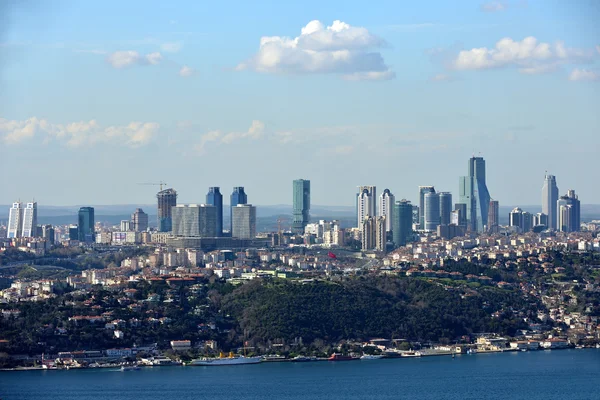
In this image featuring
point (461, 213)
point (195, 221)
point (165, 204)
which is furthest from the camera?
point (461, 213)

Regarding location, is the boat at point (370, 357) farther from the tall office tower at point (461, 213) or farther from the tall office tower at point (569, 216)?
the tall office tower at point (569, 216)

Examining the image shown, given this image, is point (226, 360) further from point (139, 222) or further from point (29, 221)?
point (139, 222)

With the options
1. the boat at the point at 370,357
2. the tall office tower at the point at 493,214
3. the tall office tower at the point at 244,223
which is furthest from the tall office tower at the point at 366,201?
the boat at the point at 370,357

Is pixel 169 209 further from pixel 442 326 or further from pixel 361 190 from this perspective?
pixel 442 326

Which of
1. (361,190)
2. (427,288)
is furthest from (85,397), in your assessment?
(361,190)

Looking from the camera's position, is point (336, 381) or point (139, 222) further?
point (139, 222)

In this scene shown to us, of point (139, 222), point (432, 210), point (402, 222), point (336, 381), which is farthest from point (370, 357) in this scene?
point (139, 222)

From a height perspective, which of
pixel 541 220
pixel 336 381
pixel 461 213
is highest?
pixel 461 213
